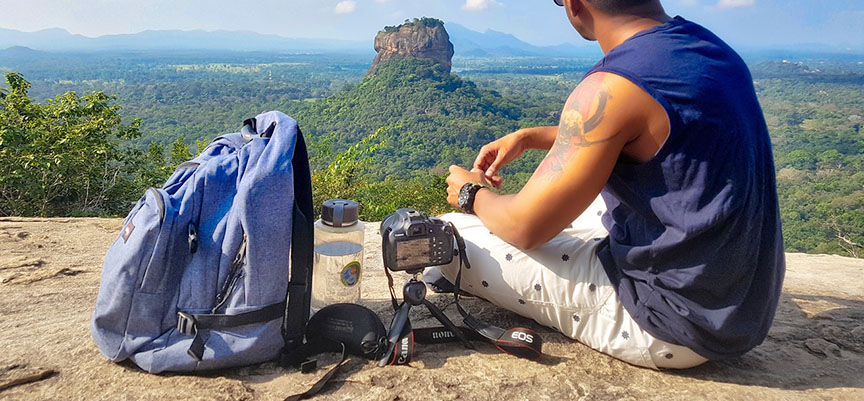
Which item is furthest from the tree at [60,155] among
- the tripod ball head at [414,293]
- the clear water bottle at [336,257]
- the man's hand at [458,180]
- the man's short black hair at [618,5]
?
the man's short black hair at [618,5]

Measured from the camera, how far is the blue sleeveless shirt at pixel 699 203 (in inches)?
57.4

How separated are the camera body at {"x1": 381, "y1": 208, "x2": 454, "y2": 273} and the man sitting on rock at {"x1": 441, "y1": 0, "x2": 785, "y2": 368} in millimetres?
172

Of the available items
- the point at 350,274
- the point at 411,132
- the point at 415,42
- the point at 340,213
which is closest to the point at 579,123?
the point at 340,213

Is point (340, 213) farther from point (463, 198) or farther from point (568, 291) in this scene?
point (568, 291)

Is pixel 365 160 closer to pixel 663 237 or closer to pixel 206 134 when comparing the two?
pixel 663 237

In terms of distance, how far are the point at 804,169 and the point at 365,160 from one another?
3387 cm

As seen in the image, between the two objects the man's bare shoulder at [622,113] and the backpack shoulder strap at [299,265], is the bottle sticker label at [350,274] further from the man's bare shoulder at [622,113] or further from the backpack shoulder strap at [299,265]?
the man's bare shoulder at [622,113]

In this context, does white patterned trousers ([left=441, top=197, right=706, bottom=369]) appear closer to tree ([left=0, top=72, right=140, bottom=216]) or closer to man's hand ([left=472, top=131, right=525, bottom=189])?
man's hand ([left=472, top=131, right=525, bottom=189])

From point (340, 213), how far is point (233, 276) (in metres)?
0.47

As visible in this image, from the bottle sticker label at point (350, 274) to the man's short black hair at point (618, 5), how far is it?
126 centimetres

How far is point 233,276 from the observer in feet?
5.70

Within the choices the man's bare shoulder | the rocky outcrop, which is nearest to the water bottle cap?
the man's bare shoulder

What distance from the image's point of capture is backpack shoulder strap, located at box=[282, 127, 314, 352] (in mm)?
1802

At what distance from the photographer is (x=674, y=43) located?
1.49 m
